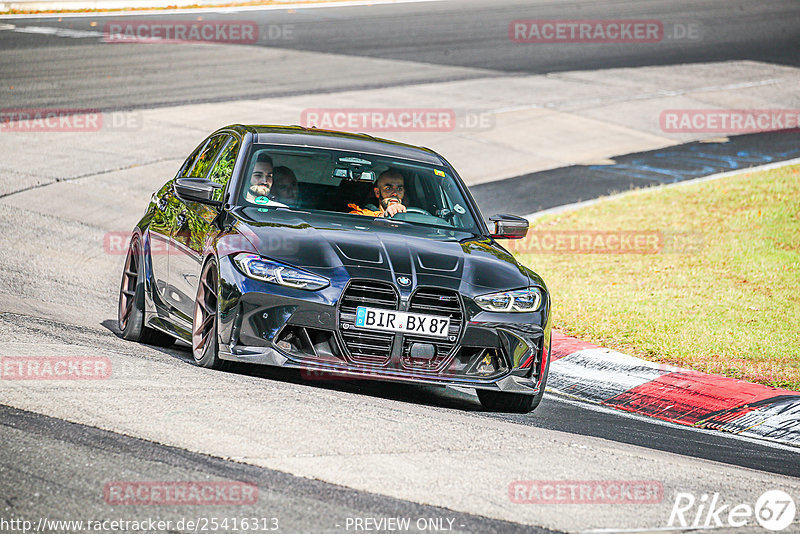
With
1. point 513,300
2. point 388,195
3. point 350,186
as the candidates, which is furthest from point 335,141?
point 513,300

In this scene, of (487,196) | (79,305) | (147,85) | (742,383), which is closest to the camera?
(742,383)

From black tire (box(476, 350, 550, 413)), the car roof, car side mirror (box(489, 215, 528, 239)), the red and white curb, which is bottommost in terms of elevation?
the red and white curb

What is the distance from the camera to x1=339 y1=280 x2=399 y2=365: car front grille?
6785 millimetres

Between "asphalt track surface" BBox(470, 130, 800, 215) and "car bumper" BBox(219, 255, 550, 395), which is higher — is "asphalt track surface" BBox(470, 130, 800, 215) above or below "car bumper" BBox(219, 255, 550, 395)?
below

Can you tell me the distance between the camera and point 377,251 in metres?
7.12

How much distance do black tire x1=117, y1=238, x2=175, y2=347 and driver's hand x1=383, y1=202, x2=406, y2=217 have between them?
192 cm

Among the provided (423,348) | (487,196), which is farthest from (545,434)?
(487,196)

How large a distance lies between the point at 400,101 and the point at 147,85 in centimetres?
479

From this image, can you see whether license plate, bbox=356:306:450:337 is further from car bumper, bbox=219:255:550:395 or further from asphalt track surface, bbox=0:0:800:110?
asphalt track surface, bbox=0:0:800:110

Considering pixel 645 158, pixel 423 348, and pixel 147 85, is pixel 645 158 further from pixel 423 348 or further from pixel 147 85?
pixel 423 348

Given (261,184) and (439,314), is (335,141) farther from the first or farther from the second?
(439,314)

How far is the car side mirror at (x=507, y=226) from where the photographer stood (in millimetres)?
8391

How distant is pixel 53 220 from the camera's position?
13.8 metres

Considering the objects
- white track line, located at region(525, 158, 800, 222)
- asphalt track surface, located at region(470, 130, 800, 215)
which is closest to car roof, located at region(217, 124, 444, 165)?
white track line, located at region(525, 158, 800, 222)
